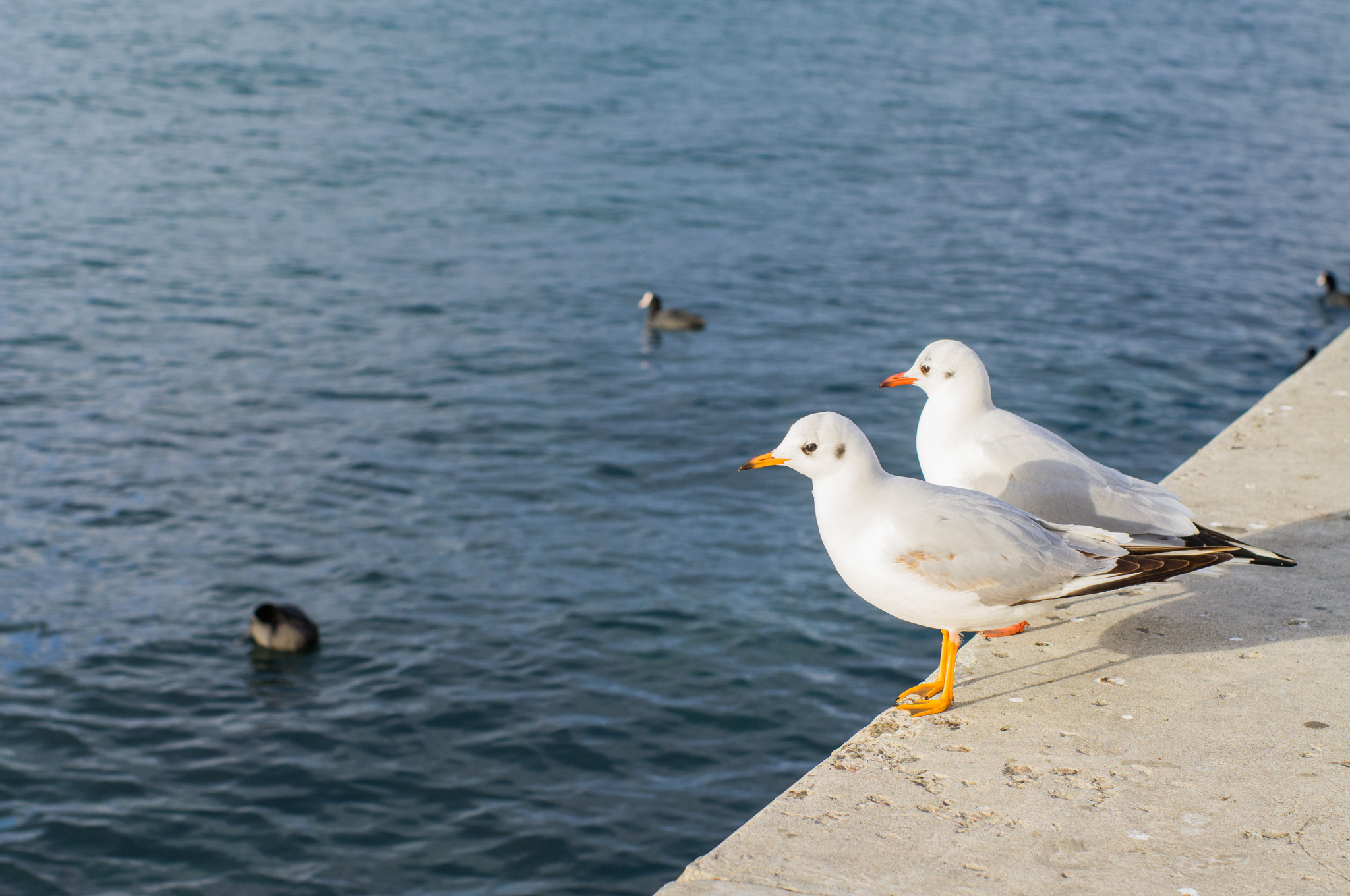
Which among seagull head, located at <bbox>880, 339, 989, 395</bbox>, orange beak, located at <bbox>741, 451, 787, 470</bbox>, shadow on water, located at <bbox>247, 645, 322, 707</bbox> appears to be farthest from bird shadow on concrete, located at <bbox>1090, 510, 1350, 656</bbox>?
shadow on water, located at <bbox>247, 645, 322, 707</bbox>

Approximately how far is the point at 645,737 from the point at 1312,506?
531cm

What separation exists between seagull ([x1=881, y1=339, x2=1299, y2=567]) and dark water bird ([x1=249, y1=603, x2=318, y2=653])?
6.65 meters

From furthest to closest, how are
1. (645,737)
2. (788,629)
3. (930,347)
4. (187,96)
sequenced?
1. (187,96)
2. (788,629)
3. (645,737)
4. (930,347)

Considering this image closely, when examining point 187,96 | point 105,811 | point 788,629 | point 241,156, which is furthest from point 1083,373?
point 187,96

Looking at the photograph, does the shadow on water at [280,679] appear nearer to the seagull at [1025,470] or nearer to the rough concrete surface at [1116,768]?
the seagull at [1025,470]

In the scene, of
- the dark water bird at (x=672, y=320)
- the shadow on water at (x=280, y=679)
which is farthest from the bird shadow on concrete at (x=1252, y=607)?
the dark water bird at (x=672, y=320)

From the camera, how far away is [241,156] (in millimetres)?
26000

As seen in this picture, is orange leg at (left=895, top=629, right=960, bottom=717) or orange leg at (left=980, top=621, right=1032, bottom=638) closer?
orange leg at (left=895, top=629, right=960, bottom=717)

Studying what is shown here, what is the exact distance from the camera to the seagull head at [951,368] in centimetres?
530

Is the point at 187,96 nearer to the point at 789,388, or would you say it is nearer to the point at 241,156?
the point at 241,156

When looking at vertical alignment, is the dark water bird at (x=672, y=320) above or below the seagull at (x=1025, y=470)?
above

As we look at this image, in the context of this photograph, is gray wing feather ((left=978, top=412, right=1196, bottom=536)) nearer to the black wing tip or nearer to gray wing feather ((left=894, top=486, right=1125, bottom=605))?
the black wing tip

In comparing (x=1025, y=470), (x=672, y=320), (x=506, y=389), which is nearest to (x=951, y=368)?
(x=1025, y=470)

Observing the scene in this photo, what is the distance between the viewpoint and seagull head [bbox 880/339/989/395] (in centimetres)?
530
